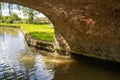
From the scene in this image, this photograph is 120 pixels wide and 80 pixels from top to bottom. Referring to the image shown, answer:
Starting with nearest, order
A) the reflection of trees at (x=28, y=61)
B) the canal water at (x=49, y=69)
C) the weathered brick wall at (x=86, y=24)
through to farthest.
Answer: the weathered brick wall at (x=86, y=24) → the canal water at (x=49, y=69) → the reflection of trees at (x=28, y=61)

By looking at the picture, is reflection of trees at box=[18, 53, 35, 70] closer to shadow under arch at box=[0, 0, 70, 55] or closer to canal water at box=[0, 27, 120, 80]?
canal water at box=[0, 27, 120, 80]

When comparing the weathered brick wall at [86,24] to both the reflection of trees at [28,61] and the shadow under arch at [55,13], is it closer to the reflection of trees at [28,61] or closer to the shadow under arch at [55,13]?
the shadow under arch at [55,13]

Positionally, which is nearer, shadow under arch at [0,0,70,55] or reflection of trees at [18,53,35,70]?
shadow under arch at [0,0,70,55]

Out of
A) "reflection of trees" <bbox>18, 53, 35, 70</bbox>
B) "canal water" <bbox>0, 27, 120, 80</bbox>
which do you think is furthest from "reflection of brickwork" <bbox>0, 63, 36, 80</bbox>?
"reflection of trees" <bbox>18, 53, 35, 70</bbox>

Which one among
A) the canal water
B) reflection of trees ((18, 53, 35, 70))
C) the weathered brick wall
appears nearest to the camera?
the weathered brick wall


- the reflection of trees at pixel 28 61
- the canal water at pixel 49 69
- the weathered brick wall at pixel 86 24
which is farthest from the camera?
the reflection of trees at pixel 28 61

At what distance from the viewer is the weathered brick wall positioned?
43.5ft

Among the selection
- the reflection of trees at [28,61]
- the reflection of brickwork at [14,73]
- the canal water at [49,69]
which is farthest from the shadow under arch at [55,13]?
the reflection of brickwork at [14,73]

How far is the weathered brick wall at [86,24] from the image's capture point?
1325 centimetres

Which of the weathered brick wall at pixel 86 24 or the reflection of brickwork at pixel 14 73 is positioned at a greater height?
the weathered brick wall at pixel 86 24

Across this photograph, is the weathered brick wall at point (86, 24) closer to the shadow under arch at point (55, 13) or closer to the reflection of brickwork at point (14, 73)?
the shadow under arch at point (55, 13)

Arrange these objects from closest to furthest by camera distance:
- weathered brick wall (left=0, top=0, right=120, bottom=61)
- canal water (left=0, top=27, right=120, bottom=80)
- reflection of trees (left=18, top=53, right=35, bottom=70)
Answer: weathered brick wall (left=0, top=0, right=120, bottom=61), canal water (left=0, top=27, right=120, bottom=80), reflection of trees (left=18, top=53, right=35, bottom=70)

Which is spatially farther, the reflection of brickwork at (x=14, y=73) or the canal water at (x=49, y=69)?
the canal water at (x=49, y=69)

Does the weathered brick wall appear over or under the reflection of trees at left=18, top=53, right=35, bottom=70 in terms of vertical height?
over
